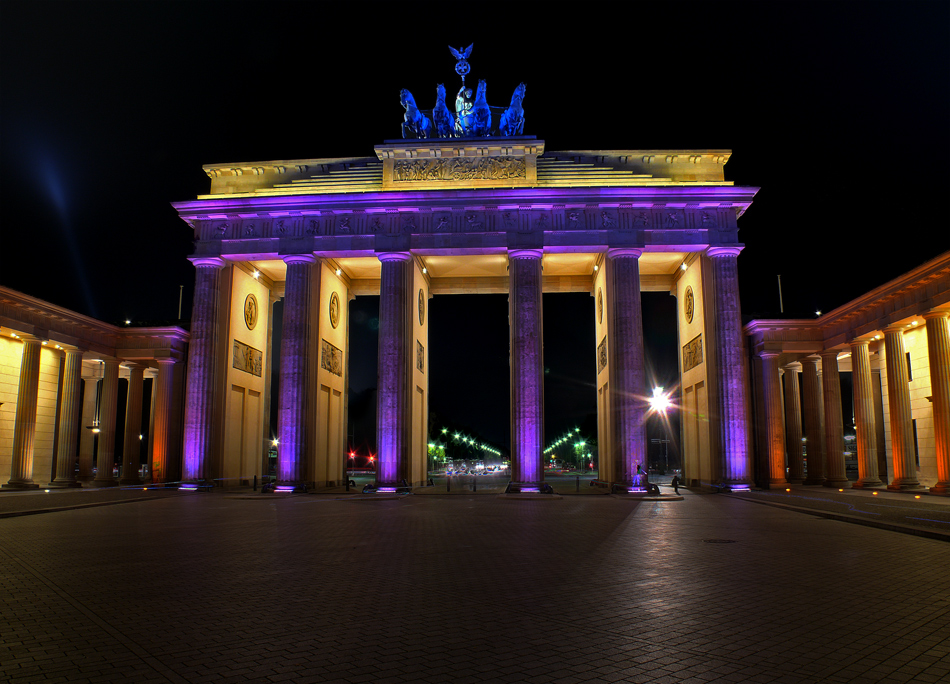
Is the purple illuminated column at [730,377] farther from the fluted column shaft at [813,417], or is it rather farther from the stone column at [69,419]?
the stone column at [69,419]

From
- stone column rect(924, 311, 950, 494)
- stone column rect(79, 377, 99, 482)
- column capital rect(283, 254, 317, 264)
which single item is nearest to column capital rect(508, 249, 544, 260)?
column capital rect(283, 254, 317, 264)

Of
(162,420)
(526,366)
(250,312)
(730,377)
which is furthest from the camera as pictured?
(250,312)

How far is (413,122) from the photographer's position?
124ft

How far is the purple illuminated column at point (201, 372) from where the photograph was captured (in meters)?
34.7

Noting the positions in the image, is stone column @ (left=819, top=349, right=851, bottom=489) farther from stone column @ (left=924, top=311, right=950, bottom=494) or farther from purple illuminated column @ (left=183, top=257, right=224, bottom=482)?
purple illuminated column @ (left=183, top=257, right=224, bottom=482)

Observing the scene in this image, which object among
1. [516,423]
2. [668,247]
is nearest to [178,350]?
[516,423]

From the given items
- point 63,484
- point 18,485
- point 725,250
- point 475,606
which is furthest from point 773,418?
point 18,485

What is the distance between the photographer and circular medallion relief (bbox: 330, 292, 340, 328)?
131ft

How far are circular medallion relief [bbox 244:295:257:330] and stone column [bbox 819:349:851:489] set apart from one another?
111ft

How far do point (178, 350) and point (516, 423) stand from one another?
2220 cm

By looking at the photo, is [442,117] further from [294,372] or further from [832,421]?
[832,421]

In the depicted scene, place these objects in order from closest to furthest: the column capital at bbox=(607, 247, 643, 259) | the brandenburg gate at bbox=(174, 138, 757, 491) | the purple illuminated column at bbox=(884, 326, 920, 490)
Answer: the purple illuminated column at bbox=(884, 326, 920, 490), the brandenburg gate at bbox=(174, 138, 757, 491), the column capital at bbox=(607, 247, 643, 259)

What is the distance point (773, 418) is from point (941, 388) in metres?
9.32

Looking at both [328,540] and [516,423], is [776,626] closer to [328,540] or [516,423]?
[328,540]
